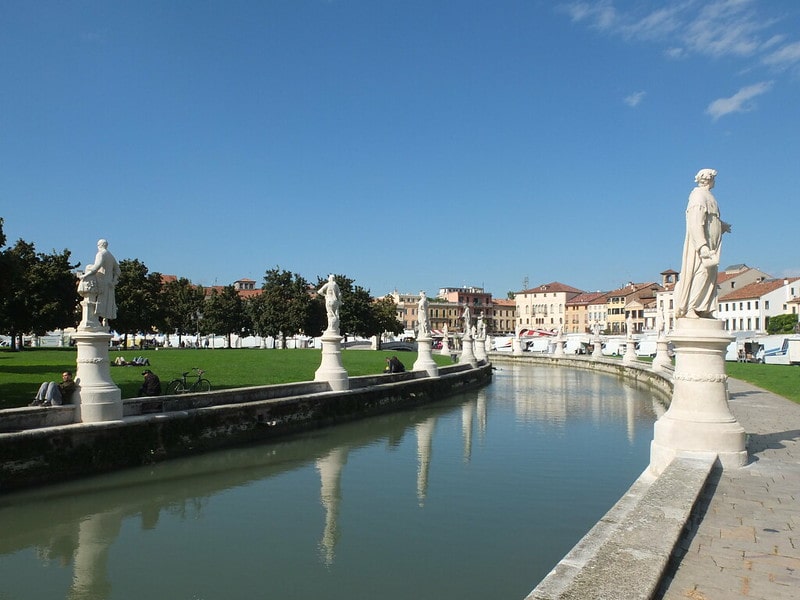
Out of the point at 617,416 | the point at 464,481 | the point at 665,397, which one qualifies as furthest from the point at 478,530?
the point at 665,397

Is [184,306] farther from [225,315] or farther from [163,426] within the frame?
[163,426]

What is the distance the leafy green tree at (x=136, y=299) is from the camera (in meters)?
56.8

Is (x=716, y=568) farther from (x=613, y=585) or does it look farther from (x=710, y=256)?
(x=710, y=256)

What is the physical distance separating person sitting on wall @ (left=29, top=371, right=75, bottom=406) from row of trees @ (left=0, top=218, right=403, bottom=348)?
3448 centimetres

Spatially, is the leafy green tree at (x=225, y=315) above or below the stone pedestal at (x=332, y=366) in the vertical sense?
above

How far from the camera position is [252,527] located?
29.8 ft

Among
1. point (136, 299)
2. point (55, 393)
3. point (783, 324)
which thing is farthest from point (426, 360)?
point (783, 324)

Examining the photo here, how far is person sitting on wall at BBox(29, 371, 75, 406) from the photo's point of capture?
1187 centimetres

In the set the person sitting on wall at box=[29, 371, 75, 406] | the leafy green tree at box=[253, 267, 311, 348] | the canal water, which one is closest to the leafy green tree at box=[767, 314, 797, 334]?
the leafy green tree at box=[253, 267, 311, 348]

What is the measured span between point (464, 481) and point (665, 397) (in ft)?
54.9

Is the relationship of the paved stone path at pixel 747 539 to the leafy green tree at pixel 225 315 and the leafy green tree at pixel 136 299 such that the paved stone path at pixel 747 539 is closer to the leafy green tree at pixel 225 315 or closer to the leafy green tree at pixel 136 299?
the leafy green tree at pixel 136 299

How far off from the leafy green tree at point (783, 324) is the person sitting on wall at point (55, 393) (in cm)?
7477

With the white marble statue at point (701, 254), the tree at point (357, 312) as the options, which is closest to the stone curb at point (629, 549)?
the white marble statue at point (701, 254)

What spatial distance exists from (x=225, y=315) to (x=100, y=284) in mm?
66887
